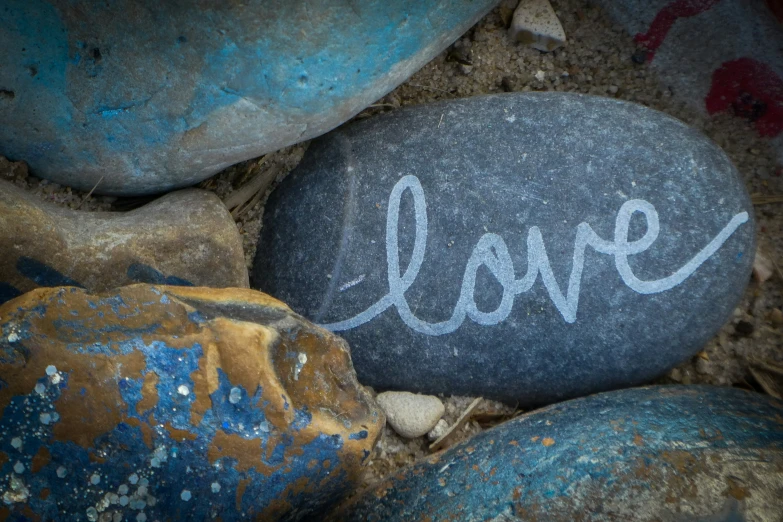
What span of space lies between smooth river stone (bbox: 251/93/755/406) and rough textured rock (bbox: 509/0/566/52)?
0.24m

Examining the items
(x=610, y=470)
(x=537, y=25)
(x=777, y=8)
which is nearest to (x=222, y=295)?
(x=610, y=470)

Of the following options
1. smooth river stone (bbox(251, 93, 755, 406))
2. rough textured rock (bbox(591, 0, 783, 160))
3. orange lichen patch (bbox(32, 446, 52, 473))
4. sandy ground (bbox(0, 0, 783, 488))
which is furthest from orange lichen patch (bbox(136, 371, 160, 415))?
rough textured rock (bbox(591, 0, 783, 160))

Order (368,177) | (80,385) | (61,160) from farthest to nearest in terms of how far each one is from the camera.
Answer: (368,177), (61,160), (80,385)

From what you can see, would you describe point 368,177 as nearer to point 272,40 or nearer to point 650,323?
point 272,40

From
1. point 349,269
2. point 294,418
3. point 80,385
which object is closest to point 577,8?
point 349,269

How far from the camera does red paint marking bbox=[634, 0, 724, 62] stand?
5.42 feet

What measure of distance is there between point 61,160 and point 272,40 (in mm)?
538

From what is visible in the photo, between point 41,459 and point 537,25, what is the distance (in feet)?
4.82

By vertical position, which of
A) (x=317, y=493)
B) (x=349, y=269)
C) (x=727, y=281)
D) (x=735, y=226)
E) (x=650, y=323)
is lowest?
(x=317, y=493)

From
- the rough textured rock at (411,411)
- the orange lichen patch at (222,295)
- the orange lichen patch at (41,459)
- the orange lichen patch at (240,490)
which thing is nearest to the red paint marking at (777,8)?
the rough textured rock at (411,411)

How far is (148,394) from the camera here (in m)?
1.00

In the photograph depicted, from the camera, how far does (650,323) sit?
1.46 meters

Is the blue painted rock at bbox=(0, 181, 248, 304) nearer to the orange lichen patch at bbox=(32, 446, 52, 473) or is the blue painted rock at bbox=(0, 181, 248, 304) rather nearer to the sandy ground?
the sandy ground

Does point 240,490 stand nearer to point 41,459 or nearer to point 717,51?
point 41,459
